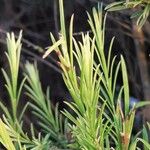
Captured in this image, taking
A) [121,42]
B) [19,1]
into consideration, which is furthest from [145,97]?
[19,1]

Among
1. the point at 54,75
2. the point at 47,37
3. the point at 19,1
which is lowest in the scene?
the point at 54,75

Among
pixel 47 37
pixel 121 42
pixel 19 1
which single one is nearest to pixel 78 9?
pixel 121 42

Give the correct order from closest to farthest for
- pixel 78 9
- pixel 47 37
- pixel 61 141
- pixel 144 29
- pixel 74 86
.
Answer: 1. pixel 74 86
2. pixel 61 141
3. pixel 144 29
4. pixel 78 9
5. pixel 47 37

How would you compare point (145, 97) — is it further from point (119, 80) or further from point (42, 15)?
point (42, 15)

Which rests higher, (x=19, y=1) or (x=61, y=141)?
(x=19, y=1)


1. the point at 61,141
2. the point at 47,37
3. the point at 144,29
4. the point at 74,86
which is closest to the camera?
the point at 74,86

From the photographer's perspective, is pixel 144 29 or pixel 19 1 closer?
pixel 144 29
